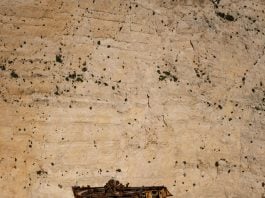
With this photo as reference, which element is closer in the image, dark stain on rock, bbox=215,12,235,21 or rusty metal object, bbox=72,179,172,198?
rusty metal object, bbox=72,179,172,198

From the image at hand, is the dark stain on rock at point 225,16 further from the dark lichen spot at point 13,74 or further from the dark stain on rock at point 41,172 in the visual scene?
the dark stain on rock at point 41,172

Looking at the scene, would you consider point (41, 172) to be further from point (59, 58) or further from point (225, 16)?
point (225, 16)

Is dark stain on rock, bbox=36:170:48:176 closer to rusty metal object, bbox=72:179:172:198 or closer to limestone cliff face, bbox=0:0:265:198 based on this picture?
limestone cliff face, bbox=0:0:265:198

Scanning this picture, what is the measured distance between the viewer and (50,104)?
41.3 ft

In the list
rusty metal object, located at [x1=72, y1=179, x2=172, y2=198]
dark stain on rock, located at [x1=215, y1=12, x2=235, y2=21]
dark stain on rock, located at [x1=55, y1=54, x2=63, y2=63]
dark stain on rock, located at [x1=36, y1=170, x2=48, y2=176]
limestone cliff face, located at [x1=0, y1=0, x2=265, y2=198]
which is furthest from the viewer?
dark stain on rock, located at [x1=215, y1=12, x2=235, y2=21]

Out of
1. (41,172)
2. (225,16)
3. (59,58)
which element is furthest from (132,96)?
(225,16)

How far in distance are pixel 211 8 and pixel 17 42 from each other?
21.5 feet

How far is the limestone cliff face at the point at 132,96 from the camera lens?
1234 cm

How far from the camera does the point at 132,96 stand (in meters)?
13.5

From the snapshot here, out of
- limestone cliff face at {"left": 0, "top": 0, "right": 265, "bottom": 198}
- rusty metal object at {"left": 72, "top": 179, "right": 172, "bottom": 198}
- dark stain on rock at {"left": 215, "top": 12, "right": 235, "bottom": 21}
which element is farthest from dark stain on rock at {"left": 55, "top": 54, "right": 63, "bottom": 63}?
dark stain on rock at {"left": 215, "top": 12, "right": 235, "bottom": 21}

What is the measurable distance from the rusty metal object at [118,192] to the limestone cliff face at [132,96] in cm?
289

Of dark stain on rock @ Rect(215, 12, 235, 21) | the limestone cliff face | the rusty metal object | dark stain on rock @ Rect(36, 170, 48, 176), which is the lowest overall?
the rusty metal object

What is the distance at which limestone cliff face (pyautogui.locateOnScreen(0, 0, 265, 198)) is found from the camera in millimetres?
12336

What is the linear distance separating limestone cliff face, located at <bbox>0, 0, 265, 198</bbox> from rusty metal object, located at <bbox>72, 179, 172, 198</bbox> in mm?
2893
